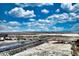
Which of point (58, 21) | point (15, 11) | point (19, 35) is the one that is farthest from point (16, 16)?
point (58, 21)

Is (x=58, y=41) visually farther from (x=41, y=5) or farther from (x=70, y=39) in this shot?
(x=41, y=5)

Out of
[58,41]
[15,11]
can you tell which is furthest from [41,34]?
[15,11]

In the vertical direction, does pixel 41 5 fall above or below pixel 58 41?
above

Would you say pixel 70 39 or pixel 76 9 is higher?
pixel 76 9

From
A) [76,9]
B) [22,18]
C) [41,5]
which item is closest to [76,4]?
[76,9]

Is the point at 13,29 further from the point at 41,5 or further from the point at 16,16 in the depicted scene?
the point at 41,5

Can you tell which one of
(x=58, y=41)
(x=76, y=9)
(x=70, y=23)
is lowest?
(x=58, y=41)
